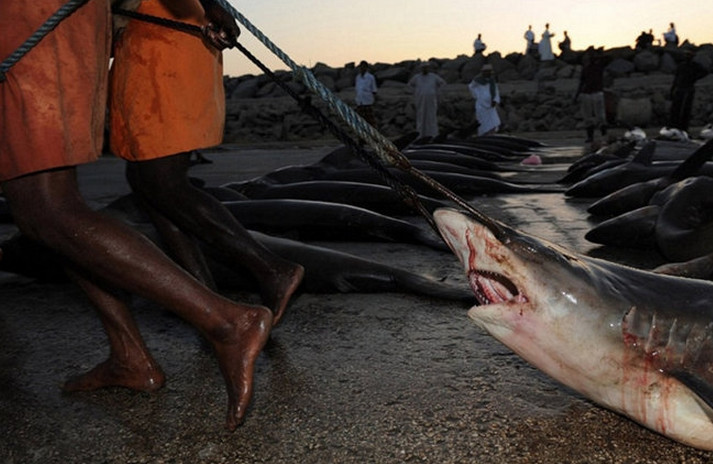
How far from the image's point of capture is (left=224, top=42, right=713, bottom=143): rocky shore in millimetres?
25852

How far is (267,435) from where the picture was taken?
1.76 m

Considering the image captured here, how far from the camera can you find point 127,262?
1.71m

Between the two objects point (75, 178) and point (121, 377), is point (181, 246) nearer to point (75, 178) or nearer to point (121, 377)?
point (121, 377)

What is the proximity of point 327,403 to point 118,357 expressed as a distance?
664mm

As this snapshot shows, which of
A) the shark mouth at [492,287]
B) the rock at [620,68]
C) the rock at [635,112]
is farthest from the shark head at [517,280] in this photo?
the rock at [620,68]

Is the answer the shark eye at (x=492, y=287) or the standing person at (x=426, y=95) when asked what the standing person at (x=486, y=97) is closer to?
the standing person at (x=426, y=95)

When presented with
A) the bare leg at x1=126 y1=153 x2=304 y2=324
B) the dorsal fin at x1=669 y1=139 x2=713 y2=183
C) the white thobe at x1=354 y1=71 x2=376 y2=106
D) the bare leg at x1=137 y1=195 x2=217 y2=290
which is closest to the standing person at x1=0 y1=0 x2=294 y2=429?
the bare leg at x1=126 y1=153 x2=304 y2=324

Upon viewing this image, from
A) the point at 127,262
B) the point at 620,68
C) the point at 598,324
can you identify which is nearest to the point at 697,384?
the point at 598,324

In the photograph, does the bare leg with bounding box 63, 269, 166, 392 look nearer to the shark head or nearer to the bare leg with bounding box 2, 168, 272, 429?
the bare leg with bounding box 2, 168, 272, 429

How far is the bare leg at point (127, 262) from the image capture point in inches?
66.6

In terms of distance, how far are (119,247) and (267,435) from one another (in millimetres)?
618

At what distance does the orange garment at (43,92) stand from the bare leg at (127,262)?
0.23 feet

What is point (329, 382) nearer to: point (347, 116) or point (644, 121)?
point (347, 116)

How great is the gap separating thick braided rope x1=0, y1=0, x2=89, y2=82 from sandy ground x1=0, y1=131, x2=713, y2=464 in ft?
3.17
